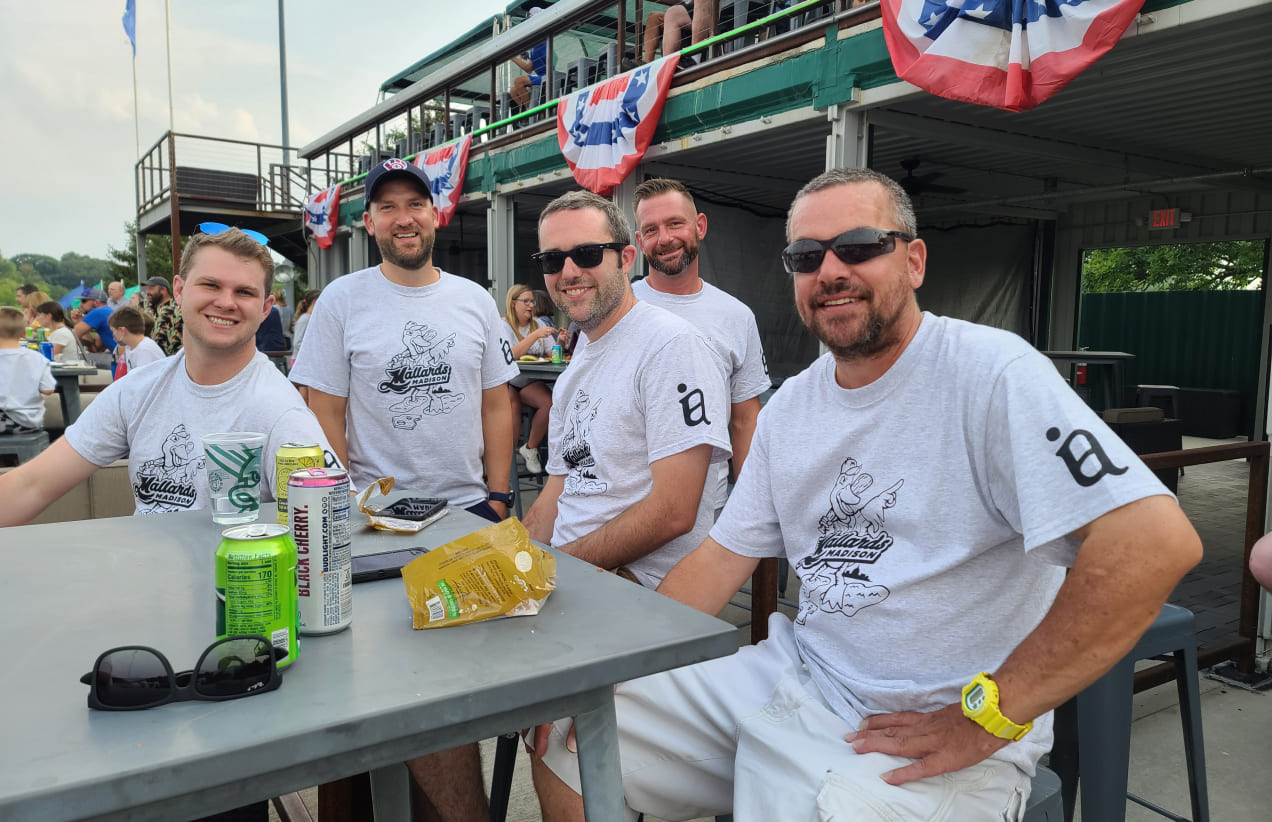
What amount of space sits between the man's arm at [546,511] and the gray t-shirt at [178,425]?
746 mm

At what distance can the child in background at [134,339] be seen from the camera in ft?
24.0

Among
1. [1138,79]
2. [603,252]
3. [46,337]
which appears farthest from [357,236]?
[603,252]

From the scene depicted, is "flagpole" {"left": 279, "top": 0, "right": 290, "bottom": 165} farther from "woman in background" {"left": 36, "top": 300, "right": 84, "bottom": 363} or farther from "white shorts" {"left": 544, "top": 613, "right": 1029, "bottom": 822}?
"white shorts" {"left": 544, "top": 613, "right": 1029, "bottom": 822}

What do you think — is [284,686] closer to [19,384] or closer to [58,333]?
[19,384]

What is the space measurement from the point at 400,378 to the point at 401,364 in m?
0.05

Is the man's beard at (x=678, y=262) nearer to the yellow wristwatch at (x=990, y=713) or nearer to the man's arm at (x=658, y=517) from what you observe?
the man's arm at (x=658, y=517)

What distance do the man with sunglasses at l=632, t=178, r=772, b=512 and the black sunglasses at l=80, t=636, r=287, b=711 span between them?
2.54 metres

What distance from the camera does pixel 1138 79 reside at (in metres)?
6.18

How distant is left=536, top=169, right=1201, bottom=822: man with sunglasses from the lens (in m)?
1.29

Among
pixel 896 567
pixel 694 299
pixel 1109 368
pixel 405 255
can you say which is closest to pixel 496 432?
pixel 405 255

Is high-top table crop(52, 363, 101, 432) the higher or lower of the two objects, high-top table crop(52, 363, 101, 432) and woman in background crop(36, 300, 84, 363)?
the lower

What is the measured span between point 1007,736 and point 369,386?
2282mm

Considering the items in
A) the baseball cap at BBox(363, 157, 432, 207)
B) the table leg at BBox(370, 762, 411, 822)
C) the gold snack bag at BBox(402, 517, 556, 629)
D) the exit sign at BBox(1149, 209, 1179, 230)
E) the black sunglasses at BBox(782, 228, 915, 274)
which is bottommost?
the table leg at BBox(370, 762, 411, 822)

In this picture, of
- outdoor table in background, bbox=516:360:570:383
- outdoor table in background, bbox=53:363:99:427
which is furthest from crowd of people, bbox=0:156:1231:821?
outdoor table in background, bbox=53:363:99:427
